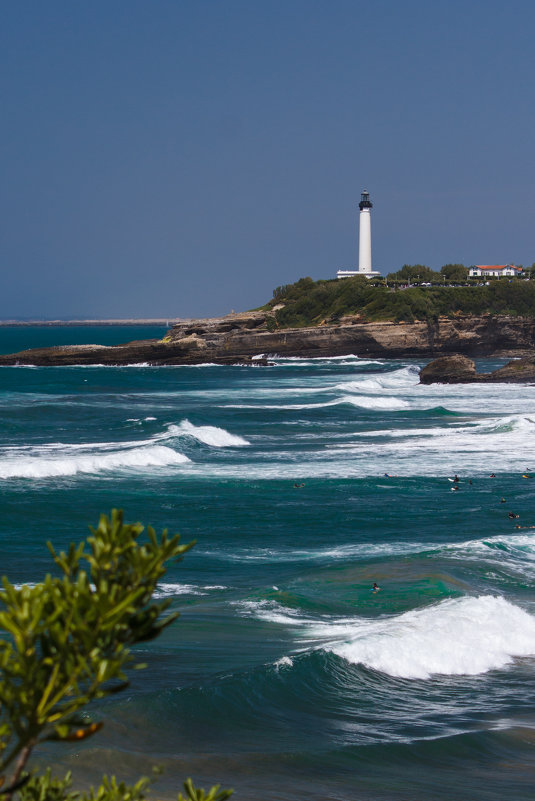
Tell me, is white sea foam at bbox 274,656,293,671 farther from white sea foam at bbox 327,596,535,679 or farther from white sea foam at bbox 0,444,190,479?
white sea foam at bbox 0,444,190,479

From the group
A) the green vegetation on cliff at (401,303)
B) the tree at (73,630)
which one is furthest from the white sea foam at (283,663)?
the green vegetation on cliff at (401,303)

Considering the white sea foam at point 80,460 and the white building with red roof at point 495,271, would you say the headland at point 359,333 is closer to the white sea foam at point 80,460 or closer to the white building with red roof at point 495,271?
the white building with red roof at point 495,271

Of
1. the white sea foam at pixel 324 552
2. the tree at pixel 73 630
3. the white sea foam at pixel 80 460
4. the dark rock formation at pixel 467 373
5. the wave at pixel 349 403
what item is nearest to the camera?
the tree at pixel 73 630

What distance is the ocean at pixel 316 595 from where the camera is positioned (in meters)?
10.5

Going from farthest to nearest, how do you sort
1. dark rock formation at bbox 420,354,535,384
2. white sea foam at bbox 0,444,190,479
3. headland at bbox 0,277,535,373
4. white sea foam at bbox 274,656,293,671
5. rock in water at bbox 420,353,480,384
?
1. headland at bbox 0,277,535,373
2. rock in water at bbox 420,353,480,384
3. dark rock formation at bbox 420,354,535,384
4. white sea foam at bbox 0,444,190,479
5. white sea foam at bbox 274,656,293,671

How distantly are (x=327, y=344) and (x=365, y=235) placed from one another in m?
33.2

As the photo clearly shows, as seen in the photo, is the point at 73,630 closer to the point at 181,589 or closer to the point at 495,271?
the point at 181,589

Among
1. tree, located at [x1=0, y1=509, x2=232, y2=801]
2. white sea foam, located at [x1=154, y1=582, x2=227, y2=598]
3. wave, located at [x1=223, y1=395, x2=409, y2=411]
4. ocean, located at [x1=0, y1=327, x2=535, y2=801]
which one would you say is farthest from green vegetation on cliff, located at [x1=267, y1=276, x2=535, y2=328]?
tree, located at [x1=0, y1=509, x2=232, y2=801]

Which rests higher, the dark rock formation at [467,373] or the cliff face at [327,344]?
the cliff face at [327,344]

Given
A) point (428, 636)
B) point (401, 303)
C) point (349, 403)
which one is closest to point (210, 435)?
point (349, 403)

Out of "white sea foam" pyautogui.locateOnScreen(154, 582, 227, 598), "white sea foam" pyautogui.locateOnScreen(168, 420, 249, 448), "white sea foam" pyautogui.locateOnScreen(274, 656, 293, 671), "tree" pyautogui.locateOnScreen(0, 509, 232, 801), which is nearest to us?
"tree" pyautogui.locateOnScreen(0, 509, 232, 801)

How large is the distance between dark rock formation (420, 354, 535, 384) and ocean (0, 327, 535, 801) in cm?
2184

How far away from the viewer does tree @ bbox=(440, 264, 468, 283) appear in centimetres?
12173

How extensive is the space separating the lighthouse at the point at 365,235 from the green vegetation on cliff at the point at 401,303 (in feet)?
59.7
